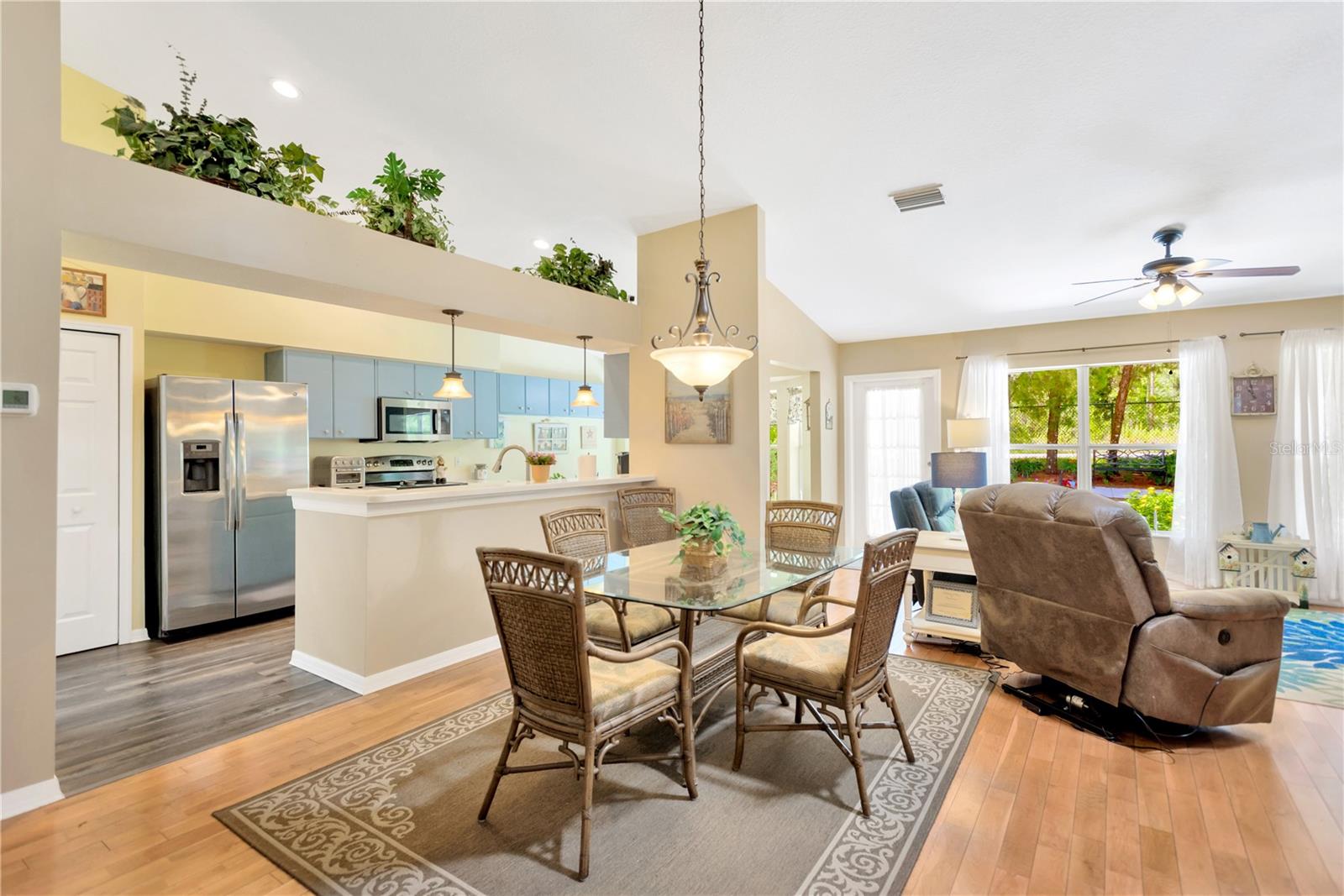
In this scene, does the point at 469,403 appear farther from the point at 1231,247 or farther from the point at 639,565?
the point at 1231,247

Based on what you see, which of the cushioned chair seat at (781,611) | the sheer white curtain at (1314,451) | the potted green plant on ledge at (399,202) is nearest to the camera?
the cushioned chair seat at (781,611)

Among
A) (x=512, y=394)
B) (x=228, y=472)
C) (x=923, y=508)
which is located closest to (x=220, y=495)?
(x=228, y=472)

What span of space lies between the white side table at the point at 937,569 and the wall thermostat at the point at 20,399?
4.07 meters

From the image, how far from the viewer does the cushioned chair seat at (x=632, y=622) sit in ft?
9.25

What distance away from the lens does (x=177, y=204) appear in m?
2.56

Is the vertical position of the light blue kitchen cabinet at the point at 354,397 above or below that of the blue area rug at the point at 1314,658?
above

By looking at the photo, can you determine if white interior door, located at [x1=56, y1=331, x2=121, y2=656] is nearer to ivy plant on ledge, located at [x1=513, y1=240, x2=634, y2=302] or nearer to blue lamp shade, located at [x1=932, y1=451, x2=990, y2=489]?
ivy plant on ledge, located at [x1=513, y1=240, x2=634, y2=302]

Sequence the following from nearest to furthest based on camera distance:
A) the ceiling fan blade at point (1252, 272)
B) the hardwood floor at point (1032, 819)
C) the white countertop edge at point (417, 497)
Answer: the hardwood floor at point (1032, 819)
the white countertop edge at point (417, 497)
the ceiling fan blade at point (1252, 272)

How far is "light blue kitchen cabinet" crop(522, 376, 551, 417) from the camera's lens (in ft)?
23.9

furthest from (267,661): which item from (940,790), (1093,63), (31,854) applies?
(1093,63)

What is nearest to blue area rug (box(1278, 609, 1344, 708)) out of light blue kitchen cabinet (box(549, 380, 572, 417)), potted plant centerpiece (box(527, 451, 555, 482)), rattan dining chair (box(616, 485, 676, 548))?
rattan dining chair (box(616, 485, 676, 548))

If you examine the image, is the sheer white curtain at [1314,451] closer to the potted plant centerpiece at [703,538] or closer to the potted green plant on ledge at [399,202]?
the potted plant centerpiece at [703,538]

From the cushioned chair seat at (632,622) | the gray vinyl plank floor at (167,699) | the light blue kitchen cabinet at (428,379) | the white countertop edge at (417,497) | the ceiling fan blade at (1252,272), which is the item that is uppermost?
the ceiling fan blade at (1252,272)

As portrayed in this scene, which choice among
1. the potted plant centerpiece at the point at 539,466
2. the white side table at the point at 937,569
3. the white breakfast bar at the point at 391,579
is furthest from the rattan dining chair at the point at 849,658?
the potted plant centerpiece at the point at 539,466
